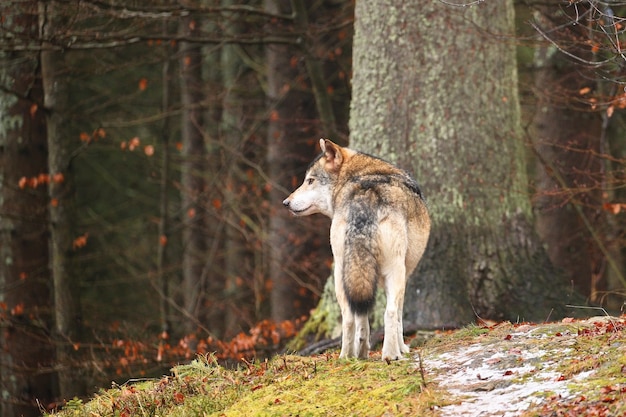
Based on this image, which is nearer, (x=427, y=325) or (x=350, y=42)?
(x=427, y=325)

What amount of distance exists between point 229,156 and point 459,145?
9.06 metres

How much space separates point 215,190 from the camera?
62.5 feet

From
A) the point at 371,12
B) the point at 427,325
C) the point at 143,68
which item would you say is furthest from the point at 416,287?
the point at 143,68

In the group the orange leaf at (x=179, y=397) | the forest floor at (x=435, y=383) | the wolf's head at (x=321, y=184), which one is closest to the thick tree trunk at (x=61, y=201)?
the forest floor at (x=435, y=383)

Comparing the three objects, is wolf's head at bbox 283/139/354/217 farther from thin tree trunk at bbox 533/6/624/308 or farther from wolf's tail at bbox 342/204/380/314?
thin tree trunk at bbox 533/6/624/308

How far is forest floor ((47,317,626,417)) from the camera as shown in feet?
18.0

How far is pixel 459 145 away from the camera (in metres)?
10.3

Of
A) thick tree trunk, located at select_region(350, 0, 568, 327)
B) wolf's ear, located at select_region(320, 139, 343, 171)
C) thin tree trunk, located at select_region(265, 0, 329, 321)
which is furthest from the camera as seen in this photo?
thin tree trunk, located at select_region(265, 0, 329, 321)

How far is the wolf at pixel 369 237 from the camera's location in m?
7.17

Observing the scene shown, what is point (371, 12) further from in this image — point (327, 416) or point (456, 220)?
point (327, 416)

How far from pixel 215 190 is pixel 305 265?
3517 millimetres

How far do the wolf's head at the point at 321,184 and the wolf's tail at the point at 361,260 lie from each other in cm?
89

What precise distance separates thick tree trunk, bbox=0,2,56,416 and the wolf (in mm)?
6624

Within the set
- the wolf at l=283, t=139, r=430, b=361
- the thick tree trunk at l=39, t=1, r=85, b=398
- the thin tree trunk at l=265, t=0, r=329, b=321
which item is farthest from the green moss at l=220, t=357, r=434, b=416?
the thin tree trunk at l=265, t=0, r=329, b=321
